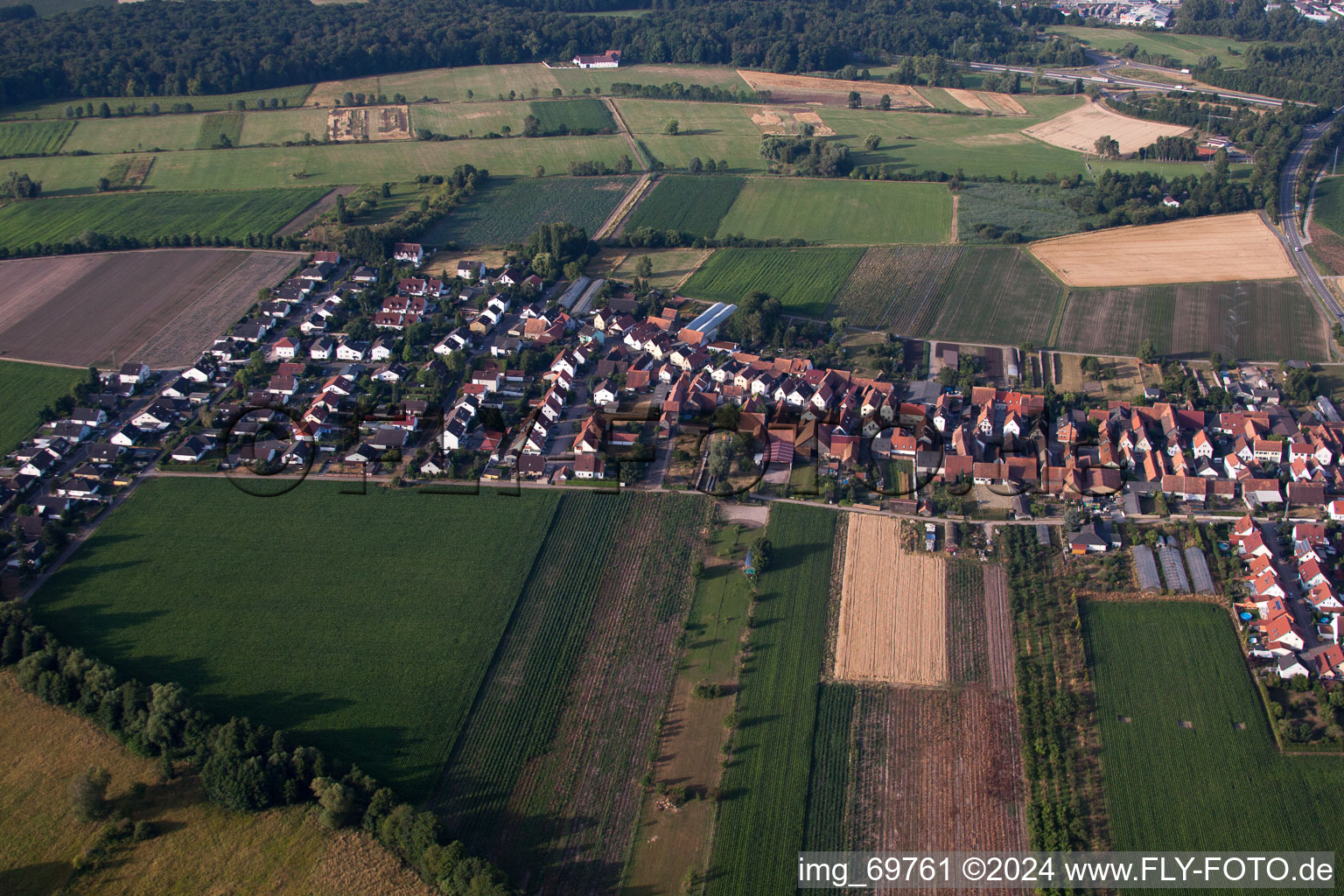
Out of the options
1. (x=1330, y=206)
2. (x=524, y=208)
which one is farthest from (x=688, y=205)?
(x=1330, y=206)

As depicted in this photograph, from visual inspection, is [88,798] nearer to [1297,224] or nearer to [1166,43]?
[1297,224]

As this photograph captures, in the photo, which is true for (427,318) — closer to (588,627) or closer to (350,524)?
(350,524)

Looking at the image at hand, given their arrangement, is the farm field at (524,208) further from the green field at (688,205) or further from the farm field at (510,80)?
the farm field at (510,80)

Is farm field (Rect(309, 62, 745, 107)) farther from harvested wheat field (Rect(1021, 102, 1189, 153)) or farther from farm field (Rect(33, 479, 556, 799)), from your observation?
farm field (Rect(33, 479, 556, 799))

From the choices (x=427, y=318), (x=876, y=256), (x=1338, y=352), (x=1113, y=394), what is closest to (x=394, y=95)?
(x=427, y=318)

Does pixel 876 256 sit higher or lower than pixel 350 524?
higher

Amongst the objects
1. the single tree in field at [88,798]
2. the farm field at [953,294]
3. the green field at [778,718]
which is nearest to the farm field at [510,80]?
the farm field at [953,294]

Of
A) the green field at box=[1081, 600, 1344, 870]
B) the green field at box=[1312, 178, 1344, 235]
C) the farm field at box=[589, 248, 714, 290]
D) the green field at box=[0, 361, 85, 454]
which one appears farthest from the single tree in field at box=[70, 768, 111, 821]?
the green field at box=[1312, 178, 1344, 235]
